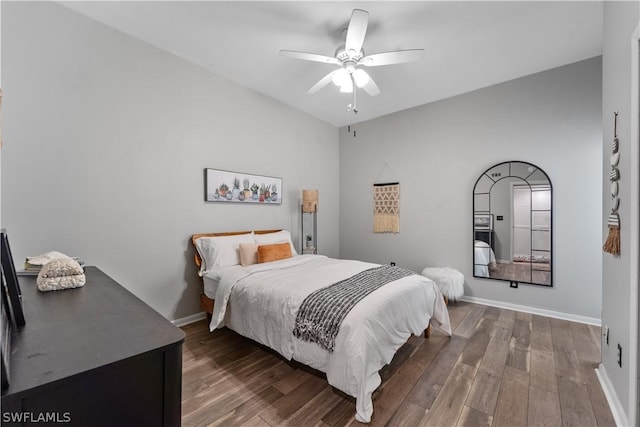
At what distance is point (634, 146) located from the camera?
4.79 feet

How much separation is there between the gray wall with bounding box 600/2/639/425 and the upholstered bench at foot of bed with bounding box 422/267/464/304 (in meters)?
1.53

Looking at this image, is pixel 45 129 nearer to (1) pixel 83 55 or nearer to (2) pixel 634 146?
(1) pixel 83 55

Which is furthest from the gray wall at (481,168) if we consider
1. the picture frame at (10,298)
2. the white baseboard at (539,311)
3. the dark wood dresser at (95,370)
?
the picture frame at (10,298)

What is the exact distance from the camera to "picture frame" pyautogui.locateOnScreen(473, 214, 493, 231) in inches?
142

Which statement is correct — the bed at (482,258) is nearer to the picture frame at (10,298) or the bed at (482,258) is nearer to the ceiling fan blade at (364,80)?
the ceiling fan blade at (364,80)

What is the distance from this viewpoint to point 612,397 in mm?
1758

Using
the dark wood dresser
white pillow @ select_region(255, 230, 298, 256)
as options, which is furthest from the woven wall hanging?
the dark wood dresser

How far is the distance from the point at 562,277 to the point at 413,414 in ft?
9.08

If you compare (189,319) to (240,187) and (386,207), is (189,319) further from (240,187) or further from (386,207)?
(386,207)

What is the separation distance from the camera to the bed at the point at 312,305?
168cm

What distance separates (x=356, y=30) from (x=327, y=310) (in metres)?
2.11

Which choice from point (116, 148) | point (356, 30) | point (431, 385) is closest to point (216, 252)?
point (116, 148)

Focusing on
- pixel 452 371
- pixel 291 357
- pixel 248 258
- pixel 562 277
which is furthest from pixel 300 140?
pixel 562 277

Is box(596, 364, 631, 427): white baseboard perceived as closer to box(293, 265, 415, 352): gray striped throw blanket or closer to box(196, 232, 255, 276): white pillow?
box(293, 265, 415, 352): gray striped throw blanket
